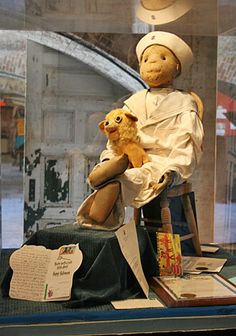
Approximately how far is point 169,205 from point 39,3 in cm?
83

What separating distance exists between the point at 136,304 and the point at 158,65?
0.77 metres

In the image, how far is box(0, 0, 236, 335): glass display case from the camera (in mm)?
1979

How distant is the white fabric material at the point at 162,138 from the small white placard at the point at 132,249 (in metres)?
0.13

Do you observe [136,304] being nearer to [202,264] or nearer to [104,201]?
[104,201]

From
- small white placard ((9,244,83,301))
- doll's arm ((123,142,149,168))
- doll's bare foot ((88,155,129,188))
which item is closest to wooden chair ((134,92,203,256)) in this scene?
doll's arm ((123,142,149,168))

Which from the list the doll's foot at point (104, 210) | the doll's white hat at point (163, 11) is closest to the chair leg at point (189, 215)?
the doll's foot at point (104, 210)

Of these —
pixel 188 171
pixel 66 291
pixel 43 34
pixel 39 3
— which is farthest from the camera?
pixel 43 34

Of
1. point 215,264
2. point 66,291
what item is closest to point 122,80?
point 215,264

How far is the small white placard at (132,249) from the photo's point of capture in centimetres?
144

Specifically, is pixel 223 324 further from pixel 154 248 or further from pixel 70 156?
pixel 70 156

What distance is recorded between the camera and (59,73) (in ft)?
7.29

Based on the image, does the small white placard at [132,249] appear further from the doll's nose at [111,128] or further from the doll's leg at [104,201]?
the doll's nose at [111,128]

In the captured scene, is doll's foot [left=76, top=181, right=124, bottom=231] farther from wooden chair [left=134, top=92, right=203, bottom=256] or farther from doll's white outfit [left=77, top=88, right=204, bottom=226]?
wooden chair [left=134, top=92, right=203, bottom=256]

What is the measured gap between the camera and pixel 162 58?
177cm
